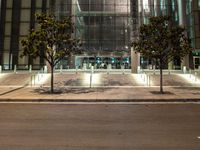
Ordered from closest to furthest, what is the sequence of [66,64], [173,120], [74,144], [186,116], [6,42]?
[74,144] < [173,120] < [186,116] < [66,64] < [6,42]

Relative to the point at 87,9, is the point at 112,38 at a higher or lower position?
lower

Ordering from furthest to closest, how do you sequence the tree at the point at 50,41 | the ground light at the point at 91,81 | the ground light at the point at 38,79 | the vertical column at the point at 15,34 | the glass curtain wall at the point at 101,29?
1. the vertical column at the point at 15,34
2. the glass curtain wall at the point at 101,29
3. the ground light at the point at 38,79
4. the ground light at the point at 91,81
5. the tree at the point at 50,41

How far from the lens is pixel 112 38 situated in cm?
5109

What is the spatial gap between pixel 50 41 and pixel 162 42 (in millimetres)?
8225

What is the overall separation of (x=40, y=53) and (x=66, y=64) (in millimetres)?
27896

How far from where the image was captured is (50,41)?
20.5 m

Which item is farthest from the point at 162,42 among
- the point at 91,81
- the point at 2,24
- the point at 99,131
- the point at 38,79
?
the point at 2,24

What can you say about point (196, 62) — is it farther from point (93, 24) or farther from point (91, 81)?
point (91, 81)

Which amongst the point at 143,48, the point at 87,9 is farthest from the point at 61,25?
the point at 87,9

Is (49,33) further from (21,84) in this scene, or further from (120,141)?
(120,141)

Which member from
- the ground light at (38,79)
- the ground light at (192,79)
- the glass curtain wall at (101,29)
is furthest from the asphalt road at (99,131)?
the glass curtain wall at (101,29)

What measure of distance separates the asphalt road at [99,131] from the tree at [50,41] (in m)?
9.39

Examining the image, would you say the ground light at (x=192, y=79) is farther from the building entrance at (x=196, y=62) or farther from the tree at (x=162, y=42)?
the building entrance at (x=196, y=62)

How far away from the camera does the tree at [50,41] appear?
2008 centimetres
